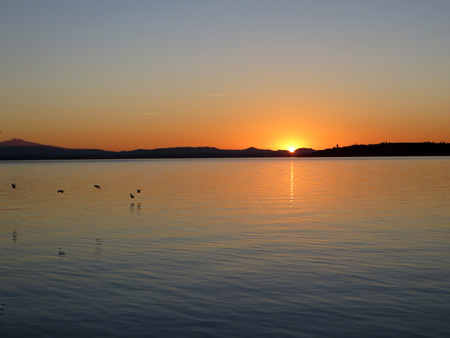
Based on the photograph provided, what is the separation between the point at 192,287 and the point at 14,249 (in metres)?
11.9

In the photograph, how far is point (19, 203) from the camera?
49625mm

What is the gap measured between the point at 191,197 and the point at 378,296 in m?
40.2

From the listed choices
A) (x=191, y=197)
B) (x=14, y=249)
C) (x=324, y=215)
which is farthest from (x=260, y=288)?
(x=191, y=197)

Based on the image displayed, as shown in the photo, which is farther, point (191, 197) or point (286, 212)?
point (191, 197)

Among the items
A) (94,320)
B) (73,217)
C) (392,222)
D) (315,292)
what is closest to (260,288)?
(315,292)

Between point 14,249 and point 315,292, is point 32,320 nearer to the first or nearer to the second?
point 315,292

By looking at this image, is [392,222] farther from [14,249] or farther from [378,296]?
[14,249]

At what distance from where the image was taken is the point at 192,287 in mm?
17094

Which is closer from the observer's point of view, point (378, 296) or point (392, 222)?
point (378, 296)

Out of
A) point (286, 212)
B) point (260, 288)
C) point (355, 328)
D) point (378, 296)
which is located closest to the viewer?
point (355, 328)

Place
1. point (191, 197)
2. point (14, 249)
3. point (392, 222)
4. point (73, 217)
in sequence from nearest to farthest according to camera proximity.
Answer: point (14, 249) < point (392, 222) < point (73, 217) < point (191, 197)

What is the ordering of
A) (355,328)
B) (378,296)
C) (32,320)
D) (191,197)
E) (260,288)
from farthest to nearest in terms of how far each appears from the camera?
(191,197) < (260,288) < (378,296) < (32,320) < (355,328)

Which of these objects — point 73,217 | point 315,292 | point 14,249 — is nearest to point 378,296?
point 315,292

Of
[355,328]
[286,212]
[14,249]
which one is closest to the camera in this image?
[355,328]
